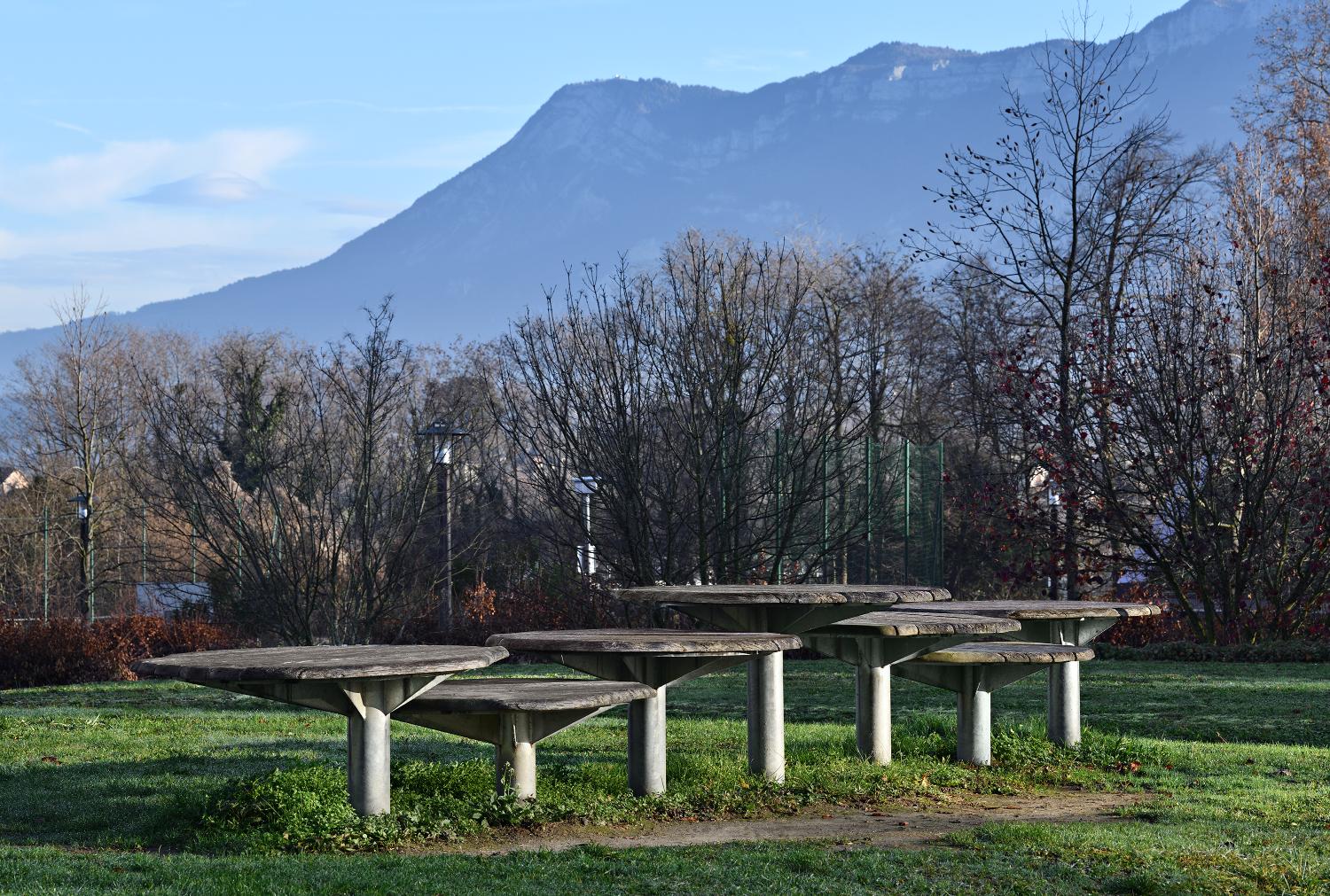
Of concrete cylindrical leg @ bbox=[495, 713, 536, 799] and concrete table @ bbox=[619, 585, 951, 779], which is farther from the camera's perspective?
concrete table @ bbox=[619, 585, 951, 779]

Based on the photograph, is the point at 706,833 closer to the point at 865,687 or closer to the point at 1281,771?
the point at 865,687

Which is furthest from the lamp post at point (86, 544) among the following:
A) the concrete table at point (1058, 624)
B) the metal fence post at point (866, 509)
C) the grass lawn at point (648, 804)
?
the concrete table at point (1058, 624)

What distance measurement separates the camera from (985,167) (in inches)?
934

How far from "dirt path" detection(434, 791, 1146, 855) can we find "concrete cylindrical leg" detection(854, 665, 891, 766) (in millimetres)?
808

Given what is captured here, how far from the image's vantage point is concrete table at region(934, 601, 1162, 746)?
902cm

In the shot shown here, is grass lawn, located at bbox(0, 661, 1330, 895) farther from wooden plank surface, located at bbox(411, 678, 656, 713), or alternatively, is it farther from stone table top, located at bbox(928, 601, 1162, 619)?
stone table top, located at bbox(928, 601, 1162, 619)

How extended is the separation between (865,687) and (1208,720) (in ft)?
14.6

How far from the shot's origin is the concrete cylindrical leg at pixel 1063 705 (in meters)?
9.14

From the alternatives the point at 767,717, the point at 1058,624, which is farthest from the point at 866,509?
the point at 767,717

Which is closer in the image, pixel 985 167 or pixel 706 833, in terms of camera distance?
pixel 706 833

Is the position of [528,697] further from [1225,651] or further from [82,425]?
[82,425]

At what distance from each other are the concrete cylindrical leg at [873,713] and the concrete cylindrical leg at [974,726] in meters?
0.49

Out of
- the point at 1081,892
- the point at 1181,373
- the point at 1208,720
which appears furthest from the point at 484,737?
the point at 1181,373

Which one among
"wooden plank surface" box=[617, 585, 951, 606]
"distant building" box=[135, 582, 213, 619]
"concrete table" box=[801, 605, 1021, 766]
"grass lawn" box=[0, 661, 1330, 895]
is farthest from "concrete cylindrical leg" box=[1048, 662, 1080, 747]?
"distant building" box=[135, 582, 213, 619]
